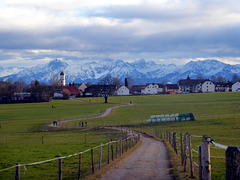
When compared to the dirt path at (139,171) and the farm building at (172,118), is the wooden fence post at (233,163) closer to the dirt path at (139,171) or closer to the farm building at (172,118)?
the dirt path at (139,171)

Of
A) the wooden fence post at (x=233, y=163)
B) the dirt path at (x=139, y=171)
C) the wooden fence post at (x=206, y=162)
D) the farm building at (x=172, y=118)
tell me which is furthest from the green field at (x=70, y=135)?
the wooden fence post at (x=233, y=163)

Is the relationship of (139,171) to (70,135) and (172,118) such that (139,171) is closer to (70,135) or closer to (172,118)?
(70,135)

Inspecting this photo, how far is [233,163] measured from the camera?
738 cm

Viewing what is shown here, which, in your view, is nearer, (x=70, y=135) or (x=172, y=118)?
(x=70, y=135)

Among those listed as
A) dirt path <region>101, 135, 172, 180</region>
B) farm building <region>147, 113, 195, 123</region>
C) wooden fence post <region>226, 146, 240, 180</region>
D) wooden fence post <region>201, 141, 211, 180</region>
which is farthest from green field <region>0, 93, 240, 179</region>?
wooden fence post <region>226, 146, 240, 180</region>

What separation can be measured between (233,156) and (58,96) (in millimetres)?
191535

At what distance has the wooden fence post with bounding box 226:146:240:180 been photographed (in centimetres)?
733

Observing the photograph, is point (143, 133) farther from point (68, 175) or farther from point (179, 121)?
point (68, 175)

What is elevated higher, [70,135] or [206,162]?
[206,162]

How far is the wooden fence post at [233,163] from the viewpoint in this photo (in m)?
Result: 7.33

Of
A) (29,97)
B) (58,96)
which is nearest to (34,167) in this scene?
(29,97)

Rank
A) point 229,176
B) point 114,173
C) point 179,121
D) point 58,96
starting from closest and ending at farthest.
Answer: point 229,176
point 114,173
point 179,121
point 58,96

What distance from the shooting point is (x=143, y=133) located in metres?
53.3

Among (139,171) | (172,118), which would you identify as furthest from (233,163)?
(172,118)
